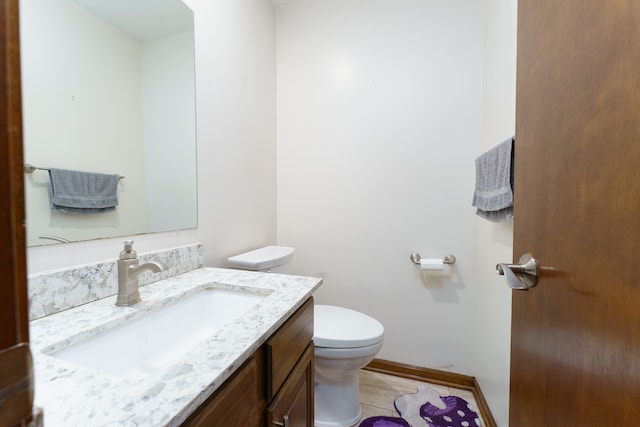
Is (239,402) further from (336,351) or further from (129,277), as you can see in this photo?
(336,351)

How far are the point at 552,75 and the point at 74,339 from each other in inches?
43.9

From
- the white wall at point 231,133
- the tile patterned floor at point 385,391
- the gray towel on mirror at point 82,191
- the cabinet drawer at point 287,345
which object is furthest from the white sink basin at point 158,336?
the tile patterned floor at point 385,391

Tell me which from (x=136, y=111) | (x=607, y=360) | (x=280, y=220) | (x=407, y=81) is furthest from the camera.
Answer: (x=280, y=220)

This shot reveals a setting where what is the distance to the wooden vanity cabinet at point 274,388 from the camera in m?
0.50

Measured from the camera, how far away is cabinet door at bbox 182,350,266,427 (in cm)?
46

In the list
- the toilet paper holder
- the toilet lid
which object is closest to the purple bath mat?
the toilet lid

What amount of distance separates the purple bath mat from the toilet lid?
463 mm

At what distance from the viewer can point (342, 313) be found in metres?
1.53

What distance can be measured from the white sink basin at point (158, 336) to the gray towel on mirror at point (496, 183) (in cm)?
100

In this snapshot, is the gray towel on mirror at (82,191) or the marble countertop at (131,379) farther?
the gray towel on mirror at (82,191)

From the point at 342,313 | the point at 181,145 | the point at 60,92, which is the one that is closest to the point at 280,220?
the point at 342,313

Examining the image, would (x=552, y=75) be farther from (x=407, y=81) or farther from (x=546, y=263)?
(x=407, y=81)

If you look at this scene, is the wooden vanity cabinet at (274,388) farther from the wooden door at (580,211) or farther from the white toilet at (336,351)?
the wooden door at (580,211)

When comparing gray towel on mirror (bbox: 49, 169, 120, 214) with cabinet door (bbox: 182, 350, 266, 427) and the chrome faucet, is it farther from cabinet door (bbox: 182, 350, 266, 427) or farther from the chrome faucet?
cabinet door (bbox: 182, 350, 266, 427)
